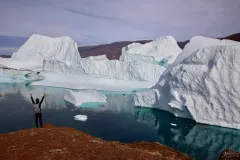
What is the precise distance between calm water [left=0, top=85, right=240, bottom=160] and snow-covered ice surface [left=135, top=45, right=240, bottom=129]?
734mm

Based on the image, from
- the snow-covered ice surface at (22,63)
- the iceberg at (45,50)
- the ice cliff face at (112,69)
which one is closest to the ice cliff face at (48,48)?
the iceberg at (45,50)

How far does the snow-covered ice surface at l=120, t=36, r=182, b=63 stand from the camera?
103 ft

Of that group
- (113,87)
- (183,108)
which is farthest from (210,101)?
(113,87)

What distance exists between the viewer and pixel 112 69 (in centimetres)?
3091

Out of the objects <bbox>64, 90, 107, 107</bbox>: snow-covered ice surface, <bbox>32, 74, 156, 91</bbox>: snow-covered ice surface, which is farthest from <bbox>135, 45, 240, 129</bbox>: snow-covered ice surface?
<bbox>32, 74, 156, 91</bbox>: snow-covered ice surface

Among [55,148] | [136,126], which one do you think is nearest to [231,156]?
[55,148]

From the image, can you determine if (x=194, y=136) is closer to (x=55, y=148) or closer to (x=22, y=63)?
(x=55, y=148)

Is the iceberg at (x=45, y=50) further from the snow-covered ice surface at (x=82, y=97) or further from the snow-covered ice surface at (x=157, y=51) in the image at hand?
A: the snow-covered ice surface at (x=82, y=97)

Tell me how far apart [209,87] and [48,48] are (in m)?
31.3

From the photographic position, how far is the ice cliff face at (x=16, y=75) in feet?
97.7

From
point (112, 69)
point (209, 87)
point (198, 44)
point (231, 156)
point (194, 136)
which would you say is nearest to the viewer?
point (231, 156)

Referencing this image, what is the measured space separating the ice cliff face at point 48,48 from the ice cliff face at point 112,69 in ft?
21.0

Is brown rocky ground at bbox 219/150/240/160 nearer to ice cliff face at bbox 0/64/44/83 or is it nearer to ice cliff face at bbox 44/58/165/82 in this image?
ice cliff face at bbox 44/58/165/82

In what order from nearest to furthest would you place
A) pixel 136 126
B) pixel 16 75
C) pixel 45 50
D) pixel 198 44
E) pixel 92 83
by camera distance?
pixel 136 126
pixel 198 44
pixel 92 83
pixel 16 75
pixel 45 50
